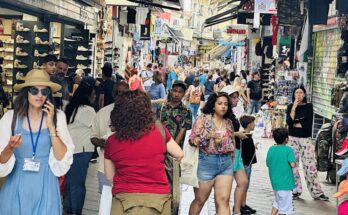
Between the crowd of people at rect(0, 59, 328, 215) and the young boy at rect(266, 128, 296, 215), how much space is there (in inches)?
0.5

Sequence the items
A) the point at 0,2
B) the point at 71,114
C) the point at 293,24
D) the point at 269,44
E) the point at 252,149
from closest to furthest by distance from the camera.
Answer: the point at 71,114 < the point at 252,149 < the point at 0,2 < the point at 293,24 < the point at 269,44

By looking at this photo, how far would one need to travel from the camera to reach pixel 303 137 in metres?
11.3

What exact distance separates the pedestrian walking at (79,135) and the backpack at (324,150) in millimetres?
4417

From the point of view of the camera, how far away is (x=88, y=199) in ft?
33.6

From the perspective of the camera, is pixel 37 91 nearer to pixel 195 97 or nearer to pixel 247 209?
pixel 247 209

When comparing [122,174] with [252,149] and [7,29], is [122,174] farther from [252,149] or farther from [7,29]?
[7,29]

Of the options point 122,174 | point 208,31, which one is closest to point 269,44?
point 122,174

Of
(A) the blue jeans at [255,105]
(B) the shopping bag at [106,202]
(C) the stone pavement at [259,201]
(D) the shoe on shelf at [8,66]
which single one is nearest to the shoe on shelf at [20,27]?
(D) the shoe on shelf at [8,66]

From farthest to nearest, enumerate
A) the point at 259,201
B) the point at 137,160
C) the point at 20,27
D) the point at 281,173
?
the point at 20,27 < the point at 259,201 < the point at 281,173 < the point at 137,160

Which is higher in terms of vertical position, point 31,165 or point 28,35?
point 28,35

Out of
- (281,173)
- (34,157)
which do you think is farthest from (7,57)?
(34,157)

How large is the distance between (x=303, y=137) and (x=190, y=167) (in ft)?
12.3

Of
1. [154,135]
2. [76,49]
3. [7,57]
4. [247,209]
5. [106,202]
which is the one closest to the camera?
[154,135]

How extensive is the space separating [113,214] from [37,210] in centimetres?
56
